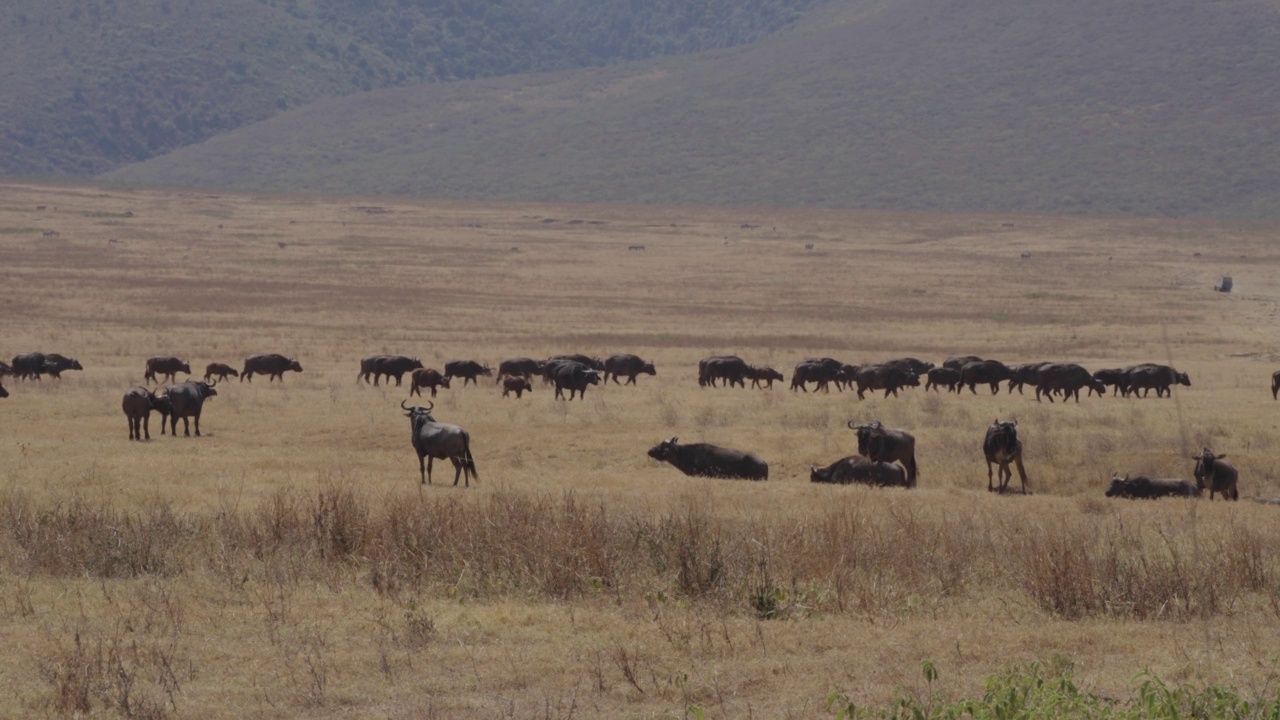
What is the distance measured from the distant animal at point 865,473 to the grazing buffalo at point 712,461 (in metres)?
1.33

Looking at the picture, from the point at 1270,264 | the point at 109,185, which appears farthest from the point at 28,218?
the point at 1270,264

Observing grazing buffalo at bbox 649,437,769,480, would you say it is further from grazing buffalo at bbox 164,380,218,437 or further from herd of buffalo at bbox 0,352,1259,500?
grazing buffalo at bbox 164,380,218,437

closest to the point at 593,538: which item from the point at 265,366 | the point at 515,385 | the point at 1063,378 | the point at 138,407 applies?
the point at 138,407

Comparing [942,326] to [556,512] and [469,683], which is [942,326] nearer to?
[556,512]

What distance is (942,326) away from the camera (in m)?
60.4

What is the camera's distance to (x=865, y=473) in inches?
849

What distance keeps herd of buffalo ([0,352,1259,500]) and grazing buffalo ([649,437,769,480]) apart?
17 mm

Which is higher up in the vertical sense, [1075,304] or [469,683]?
[1075,304]

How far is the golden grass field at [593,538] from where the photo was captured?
1026 centimetres

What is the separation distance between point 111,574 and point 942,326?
167 feet

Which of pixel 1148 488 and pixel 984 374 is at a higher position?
pixel 984 374

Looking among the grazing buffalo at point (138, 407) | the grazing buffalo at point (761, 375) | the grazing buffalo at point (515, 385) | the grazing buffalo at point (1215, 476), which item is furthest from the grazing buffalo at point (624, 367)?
the grazing buffalo at point (1215, 476)

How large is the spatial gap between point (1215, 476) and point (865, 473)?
542cm

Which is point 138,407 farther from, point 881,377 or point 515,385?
point 881,377
